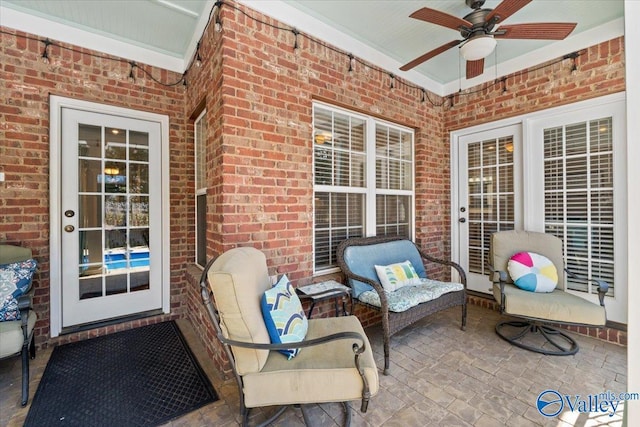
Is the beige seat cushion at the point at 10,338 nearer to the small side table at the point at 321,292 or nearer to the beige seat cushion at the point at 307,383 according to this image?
the beige seat cushion at the point at 307,383

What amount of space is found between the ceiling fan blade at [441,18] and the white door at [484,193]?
73.8 inches

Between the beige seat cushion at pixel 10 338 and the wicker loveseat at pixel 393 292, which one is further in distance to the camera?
the wicker loveseat at pixel 393 292

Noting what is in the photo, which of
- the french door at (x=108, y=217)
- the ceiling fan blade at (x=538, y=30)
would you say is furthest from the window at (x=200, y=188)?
the ceiling fan blade at (x=538, y=30)

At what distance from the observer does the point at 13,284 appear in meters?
1.96

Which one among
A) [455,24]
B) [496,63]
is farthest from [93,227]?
[496,63]

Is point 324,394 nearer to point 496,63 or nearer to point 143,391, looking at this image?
point 143,391

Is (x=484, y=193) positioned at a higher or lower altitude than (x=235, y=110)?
lower

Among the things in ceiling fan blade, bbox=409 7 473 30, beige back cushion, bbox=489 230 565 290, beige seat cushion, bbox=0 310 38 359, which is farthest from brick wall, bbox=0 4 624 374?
beige back cushion, bbox=489 230 565 290

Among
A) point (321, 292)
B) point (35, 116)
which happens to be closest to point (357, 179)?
point (321, 292)

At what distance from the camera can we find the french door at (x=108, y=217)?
261 cm

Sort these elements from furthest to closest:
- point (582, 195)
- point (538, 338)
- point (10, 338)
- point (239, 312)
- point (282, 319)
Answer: point (582, 195)
point (538, 338)
point (10, 338)
point (282, 319)
point (239, 312)

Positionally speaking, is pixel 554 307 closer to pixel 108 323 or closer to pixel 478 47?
pixel 478 47

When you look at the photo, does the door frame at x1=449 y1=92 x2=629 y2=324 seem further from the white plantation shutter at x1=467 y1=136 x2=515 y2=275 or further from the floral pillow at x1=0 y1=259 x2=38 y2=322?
the floral pillow at x1=0 y1=259 x2=38 y2=322

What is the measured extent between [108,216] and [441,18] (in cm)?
344
